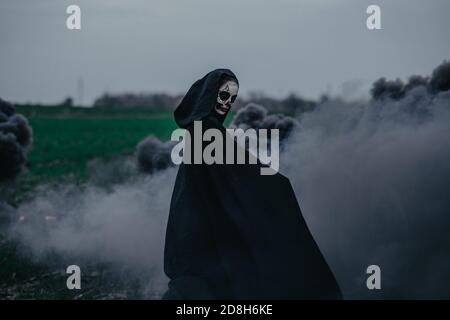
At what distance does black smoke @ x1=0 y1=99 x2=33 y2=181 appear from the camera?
494 inches

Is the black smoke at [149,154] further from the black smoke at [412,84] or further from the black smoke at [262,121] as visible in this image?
the black smoke at [412,84]

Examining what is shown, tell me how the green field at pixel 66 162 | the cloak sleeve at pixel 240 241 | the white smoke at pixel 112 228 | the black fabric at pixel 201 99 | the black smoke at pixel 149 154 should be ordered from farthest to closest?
the black smoke at pixel 149 154, the white smoke at pixel 112 228, the green field at pixel 66 162, the black fabric at pixel 201 99, the cloak sleeve at pixel 240 241

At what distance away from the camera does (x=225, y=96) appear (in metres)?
5.21

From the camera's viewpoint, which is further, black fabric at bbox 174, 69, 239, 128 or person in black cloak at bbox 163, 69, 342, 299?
black fabric at bbox 174, 69, 239, 128

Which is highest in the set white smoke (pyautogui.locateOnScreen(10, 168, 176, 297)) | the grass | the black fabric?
the black fabric

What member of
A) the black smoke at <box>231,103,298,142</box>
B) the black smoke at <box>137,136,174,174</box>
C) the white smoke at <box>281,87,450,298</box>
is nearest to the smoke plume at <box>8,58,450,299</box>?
the white smoke at <box>281,87,450,298</box>

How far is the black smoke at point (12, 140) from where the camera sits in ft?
41.2

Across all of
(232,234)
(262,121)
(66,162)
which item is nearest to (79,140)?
(66,162)

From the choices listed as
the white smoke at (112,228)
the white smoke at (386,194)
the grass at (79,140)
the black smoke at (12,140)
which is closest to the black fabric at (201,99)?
the white smoke at (386,194)

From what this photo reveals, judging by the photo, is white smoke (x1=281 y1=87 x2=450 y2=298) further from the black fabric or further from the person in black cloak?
the black fabric

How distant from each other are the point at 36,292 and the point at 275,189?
4.71m

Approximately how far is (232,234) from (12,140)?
8.66 meters

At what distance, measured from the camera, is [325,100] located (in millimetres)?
10609
